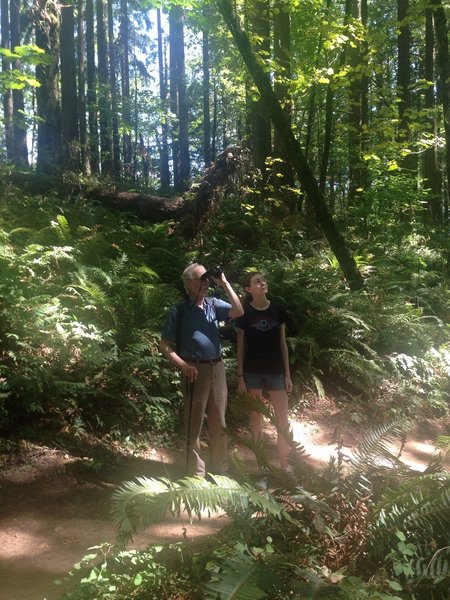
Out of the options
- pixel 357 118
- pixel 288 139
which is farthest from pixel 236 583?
pixel 357 118

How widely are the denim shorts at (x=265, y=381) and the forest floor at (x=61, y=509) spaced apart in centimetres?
97

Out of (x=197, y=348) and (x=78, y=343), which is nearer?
(x=197, y=348)

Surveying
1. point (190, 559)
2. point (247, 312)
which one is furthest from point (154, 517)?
point (247, 312)

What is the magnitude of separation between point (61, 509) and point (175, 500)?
2.31 m

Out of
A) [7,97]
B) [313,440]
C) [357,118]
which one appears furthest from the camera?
[7,97]

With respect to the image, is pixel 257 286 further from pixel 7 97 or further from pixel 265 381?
pixel 7 97

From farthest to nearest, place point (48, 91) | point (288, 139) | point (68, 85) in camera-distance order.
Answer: point (68, 85) → point (48, 91) → point (288, 139)

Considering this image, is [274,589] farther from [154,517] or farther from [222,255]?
[222,255]

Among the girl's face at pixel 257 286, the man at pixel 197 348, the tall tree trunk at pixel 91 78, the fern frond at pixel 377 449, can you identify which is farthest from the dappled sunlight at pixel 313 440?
the tall tree trunk at pixel 91 78

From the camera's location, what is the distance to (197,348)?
15.8ft

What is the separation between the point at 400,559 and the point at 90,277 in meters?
5.90

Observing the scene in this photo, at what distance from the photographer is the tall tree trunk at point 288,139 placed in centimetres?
905

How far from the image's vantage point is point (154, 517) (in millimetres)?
2791

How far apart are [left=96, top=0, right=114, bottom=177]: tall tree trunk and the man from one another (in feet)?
64.6
